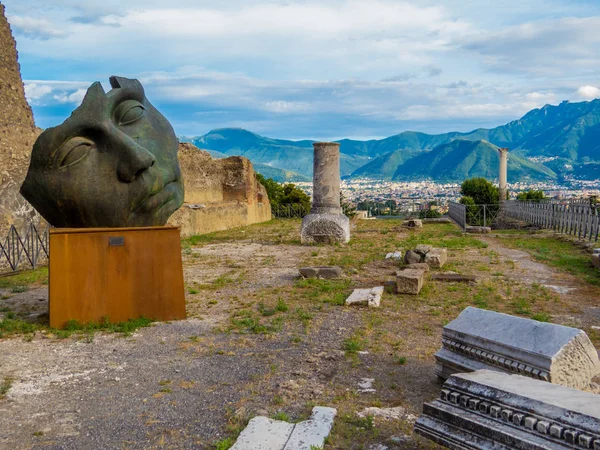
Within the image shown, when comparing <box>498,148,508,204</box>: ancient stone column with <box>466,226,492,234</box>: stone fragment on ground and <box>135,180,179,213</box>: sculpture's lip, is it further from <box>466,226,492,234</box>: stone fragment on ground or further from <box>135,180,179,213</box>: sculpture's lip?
<box>135,180,179,213</box>: sculpture's lip

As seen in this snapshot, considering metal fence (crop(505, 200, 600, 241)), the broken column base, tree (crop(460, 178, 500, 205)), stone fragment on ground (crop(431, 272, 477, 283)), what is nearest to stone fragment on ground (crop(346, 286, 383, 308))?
stone fragment on ground (crop(431, 272, 477, 283))

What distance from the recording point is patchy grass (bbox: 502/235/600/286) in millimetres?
10964

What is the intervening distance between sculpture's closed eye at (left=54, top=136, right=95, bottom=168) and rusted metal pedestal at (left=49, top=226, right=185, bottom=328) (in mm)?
884

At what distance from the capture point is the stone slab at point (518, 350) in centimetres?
401

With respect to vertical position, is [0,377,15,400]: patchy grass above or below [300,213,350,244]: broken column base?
below

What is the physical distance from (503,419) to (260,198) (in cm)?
3052

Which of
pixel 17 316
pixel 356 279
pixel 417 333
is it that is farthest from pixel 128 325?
pixel 356 279

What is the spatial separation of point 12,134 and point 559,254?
15143 mm

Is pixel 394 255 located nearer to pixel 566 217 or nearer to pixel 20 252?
pixel 566 217

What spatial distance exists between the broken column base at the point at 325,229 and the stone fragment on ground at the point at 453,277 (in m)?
6.24

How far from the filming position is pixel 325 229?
1658 centimetres

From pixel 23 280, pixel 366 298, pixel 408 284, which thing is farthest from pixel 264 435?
pixel 23 280

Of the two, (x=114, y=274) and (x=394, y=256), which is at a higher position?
(x=114, y=274)

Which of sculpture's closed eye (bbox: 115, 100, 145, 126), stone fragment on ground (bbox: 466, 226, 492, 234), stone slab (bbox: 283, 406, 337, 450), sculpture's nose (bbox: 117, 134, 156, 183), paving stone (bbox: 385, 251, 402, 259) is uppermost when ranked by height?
sculpture's closed eye (bbox: 115, 100, 145, 126)
